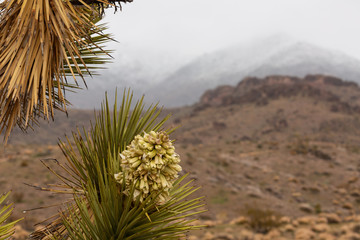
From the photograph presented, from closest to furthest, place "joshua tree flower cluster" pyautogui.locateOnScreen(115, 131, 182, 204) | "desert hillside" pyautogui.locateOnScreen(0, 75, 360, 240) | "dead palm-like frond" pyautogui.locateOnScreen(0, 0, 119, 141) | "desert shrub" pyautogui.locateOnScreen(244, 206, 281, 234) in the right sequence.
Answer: "joshua tree flower cluster" pyautogui.locateOnScreen(115, 131, 182, 204), "dead palm-like frond" pyautogui.locateOnScreen(0, 0, 119, 141), "desert hillside" pyautogui.locateOnScreen(0, 75, 360, 240), "desert shrub" pyautogui.locateOnScreen(244, 206, 281, 234)

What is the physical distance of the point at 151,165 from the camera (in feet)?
4.97

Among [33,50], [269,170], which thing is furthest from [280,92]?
[33,50]

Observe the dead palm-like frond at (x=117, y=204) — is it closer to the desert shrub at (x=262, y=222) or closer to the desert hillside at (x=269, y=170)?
the desert hillside at (x=269, y=170)

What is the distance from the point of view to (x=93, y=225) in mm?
1650

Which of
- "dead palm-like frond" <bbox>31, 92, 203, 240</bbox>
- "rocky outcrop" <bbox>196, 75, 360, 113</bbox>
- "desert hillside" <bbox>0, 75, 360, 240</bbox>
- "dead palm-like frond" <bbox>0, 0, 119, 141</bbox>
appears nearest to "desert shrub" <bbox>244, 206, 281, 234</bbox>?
"desert hillside" <bbox>0, 75, 360, 240</bbox>

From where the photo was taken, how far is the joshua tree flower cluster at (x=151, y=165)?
1.54 metres

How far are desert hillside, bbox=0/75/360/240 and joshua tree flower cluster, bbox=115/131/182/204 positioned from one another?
0.50 metres

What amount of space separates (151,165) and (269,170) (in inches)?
1098

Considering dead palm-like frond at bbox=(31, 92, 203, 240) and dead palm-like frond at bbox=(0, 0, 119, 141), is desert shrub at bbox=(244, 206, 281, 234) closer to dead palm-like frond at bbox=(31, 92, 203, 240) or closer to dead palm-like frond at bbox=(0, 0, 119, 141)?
dead palm-like frond at bbox=(31, 92, 203, 240)

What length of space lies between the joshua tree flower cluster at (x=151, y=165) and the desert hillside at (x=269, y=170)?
50 cm

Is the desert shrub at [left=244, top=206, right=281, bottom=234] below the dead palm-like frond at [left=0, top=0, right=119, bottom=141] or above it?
below

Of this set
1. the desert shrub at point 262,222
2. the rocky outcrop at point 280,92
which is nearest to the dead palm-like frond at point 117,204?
the desert shrub at point 262,222

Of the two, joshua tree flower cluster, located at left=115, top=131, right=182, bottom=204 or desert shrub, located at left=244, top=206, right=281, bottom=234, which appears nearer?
joshua tree flower cluster, located at left=115, top=131, right=182, bottom=204

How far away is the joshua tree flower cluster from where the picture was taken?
5.04ft
